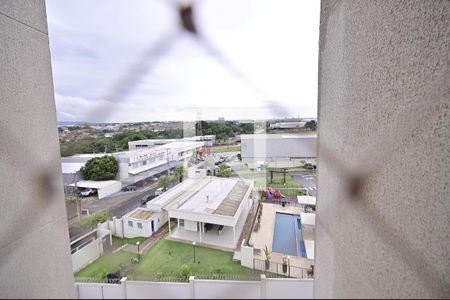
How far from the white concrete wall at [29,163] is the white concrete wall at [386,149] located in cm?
61

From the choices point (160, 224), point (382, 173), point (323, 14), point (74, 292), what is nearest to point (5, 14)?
point (74, 292)

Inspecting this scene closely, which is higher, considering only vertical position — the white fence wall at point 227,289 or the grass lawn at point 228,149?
the grass lawn at point 228,149

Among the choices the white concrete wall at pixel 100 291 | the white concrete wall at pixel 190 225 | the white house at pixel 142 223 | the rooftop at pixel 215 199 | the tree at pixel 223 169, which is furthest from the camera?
the white concrete wall at pixel 190 225

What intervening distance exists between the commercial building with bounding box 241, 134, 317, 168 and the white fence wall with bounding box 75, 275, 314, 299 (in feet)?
1.16

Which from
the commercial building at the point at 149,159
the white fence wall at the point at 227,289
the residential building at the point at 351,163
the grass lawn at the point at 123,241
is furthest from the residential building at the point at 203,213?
the white fence wall at the point at 227,289

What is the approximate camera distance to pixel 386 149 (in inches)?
14.2

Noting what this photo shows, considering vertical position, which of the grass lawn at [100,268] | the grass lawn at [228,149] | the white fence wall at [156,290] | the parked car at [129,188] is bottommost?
the grass lawn at [100,268]

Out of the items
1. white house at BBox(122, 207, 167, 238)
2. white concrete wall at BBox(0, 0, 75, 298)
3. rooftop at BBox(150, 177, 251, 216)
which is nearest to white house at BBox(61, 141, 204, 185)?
white concrete wall at BBox(0, 0, 75, 298)

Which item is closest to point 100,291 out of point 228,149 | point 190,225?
point 228,149

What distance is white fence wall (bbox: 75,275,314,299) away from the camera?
1.46 feet

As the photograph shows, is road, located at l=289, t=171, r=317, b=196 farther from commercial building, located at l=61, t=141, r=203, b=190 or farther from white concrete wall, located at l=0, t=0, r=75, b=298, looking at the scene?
white concrete wall, located at l=0, t=0, r=75, b=298

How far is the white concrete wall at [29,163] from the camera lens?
50 centimetres

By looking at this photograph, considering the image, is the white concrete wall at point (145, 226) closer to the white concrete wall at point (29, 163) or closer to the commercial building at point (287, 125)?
the white concrete wall at point (29, 163)

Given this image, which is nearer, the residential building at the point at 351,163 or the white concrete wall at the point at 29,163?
the residential building at the point at 351,163
